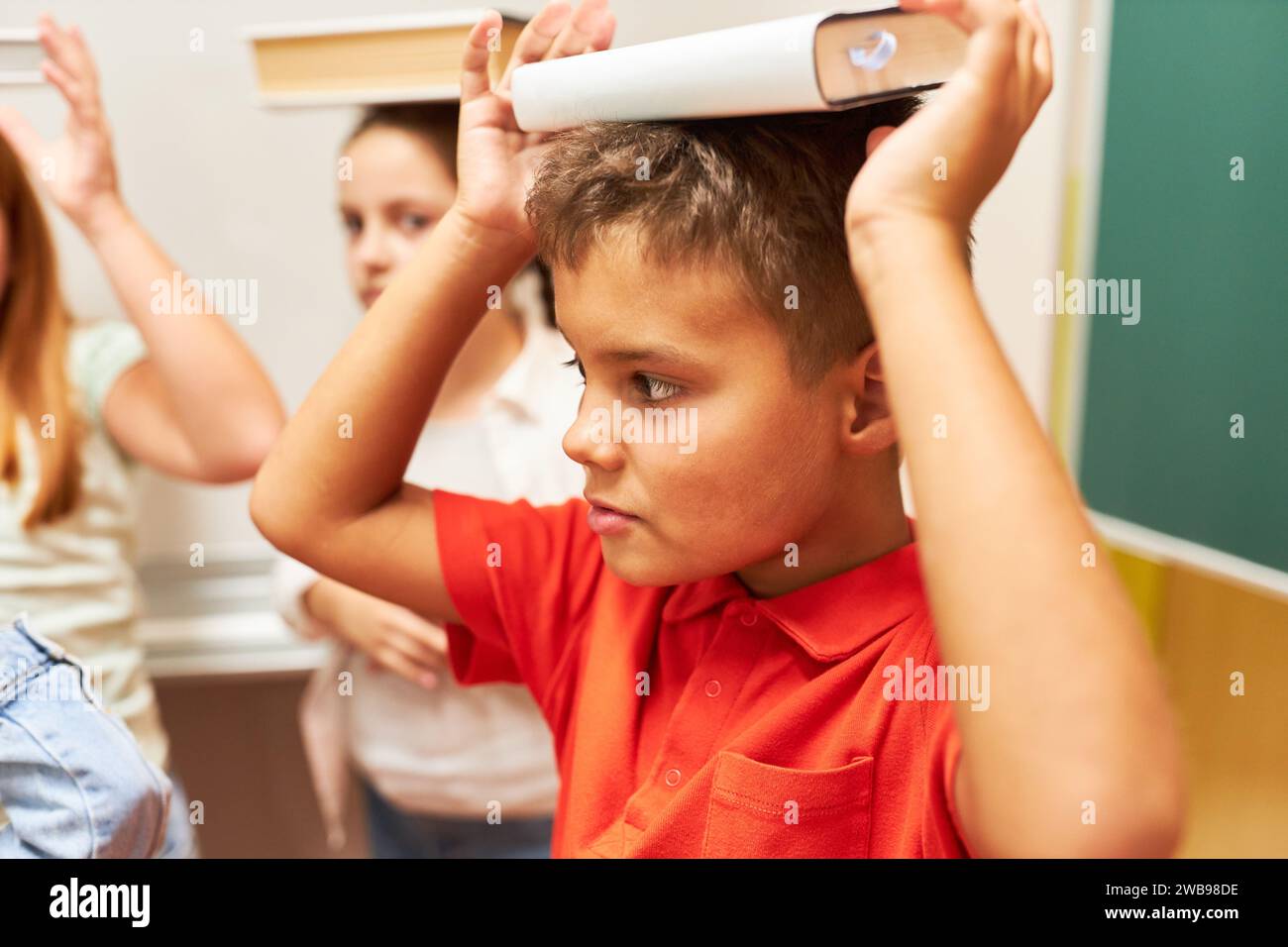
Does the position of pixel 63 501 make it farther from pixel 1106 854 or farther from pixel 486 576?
pixel 1106 854

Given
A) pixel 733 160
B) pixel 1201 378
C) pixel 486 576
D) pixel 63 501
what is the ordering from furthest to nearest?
pixel 1201 378
pixel 63 501
pixel 486 576
pixel 733 160

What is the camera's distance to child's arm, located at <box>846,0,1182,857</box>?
1.52 feet

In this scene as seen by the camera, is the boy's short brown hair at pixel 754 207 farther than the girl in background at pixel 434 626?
No

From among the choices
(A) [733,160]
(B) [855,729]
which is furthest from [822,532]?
(A) [733,160]

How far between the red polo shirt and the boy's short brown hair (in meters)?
0.16

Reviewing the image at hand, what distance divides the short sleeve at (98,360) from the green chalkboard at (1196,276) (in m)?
1.13

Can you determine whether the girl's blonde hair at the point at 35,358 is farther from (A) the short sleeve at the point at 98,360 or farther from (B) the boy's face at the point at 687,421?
(B) the boy's face at the point at 687,421

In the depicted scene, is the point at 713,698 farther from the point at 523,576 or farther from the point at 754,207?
the point at 754,207

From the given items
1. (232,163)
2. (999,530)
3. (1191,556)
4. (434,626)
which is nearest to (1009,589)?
(999,530)

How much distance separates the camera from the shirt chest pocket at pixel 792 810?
614mm

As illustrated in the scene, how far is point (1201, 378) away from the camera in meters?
1.22

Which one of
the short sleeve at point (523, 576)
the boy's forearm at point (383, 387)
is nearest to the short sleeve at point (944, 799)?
the short sleeve at point (523, 576)

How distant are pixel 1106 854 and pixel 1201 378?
2.96 ft

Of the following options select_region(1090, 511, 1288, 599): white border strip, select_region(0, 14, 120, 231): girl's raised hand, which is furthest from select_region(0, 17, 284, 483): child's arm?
select_region(1090, 511, 1288, 599): white border strip
